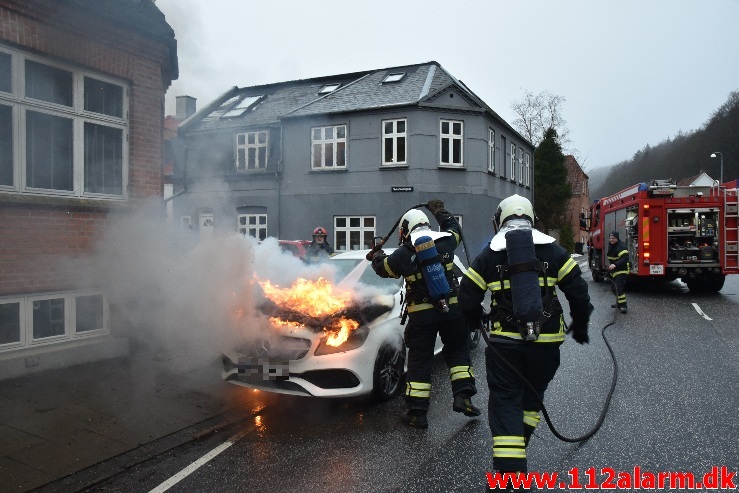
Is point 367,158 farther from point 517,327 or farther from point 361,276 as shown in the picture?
point 517,327

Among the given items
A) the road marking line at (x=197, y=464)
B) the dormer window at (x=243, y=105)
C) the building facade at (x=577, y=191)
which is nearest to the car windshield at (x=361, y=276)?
the road marking line at (x=197, y=464)

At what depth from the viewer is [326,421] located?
491 centimetres

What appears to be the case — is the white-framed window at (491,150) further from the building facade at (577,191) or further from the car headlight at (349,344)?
the building facade at (577,191)

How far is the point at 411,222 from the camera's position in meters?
5.04

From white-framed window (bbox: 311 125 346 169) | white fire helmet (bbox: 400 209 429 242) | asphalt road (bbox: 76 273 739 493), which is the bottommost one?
asphalt road (bbox: 76 273 739 493)

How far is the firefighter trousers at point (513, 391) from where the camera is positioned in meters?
3.35

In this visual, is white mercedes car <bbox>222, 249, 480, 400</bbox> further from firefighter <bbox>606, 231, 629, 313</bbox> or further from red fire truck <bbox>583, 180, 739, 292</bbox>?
red fire truck <bbox>583, 180, 739, 292</bbox>

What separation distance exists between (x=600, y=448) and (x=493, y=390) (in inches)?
52.6

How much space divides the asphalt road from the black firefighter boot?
11 centimetres

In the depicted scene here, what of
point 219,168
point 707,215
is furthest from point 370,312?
point 707,215

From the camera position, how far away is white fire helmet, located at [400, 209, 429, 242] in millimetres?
4996

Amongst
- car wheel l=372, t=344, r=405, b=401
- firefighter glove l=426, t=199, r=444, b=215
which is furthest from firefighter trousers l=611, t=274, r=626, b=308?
car wheel l=372, t=344, r=405, b=401

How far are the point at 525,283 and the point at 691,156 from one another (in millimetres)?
86458

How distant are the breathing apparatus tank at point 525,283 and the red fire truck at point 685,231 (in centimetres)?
1139
